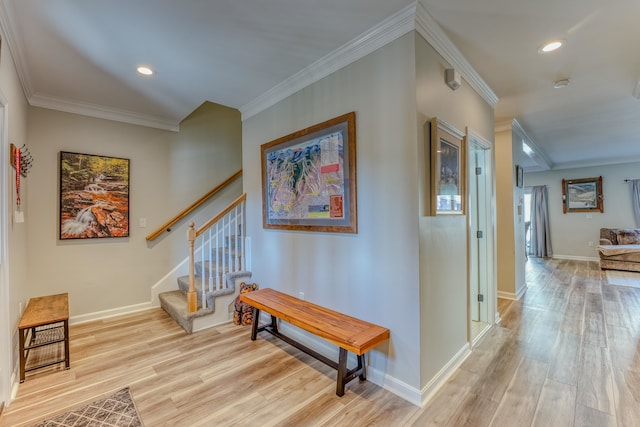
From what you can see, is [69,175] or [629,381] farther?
[69,175]

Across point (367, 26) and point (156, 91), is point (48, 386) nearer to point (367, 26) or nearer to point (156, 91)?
point (156, 91)

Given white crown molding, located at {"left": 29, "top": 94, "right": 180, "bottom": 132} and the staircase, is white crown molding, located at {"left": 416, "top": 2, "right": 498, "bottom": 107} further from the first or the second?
white crown molding, located at {"left": 29, "top": 94, "right": 180, "bottom": 132}


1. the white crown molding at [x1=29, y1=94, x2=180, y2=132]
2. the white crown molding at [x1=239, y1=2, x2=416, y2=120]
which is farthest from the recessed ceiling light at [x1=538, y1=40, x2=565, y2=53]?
the white crown molding at [x1=29, y1=94, x2=180, y2=132]

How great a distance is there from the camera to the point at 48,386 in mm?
2088

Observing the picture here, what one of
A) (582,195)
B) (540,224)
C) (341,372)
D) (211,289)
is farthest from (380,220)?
(582,195)

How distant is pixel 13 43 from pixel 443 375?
4065mm

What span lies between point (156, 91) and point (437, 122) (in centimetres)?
287

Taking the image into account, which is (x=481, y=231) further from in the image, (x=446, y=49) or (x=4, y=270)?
(x=4, y=270)

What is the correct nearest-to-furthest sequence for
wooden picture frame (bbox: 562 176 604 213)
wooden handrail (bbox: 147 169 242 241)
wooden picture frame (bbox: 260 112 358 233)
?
wooden picture frame (bbox: 260 112 358 233), wooden handrail (bbox: 147 169 242 241), wooden picture frame (bbox: 562 176 604 213)

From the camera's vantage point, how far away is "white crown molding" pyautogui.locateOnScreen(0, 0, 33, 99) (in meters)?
1.76

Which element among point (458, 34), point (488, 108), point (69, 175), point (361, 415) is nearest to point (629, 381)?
point (361, 415)

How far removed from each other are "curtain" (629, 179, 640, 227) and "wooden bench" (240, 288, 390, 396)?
881 cm

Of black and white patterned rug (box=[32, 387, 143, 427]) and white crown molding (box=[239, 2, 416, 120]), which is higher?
white crown molding (box=[239, 2, 416, 120])

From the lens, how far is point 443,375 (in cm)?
212
